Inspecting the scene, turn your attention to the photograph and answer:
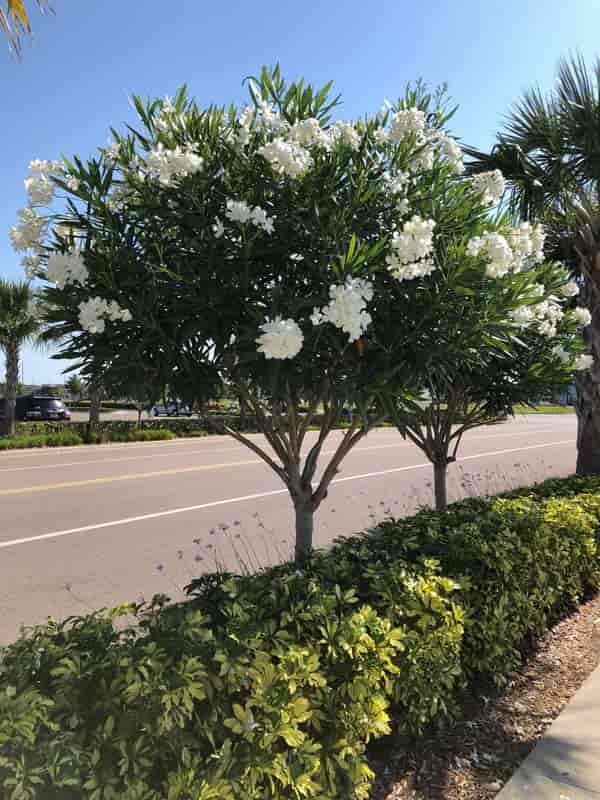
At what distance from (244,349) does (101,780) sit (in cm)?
183

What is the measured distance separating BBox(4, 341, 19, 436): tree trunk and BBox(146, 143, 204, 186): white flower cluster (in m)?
20.6

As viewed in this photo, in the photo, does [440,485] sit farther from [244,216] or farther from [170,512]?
[170,512]

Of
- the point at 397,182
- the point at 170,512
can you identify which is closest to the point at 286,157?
the point at 397,182

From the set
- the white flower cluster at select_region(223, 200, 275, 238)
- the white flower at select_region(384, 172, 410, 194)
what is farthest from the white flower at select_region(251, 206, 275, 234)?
the white flower at select_region(384, 172, 410, 194)

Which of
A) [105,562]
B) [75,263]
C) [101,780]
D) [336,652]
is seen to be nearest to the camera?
[101,780]

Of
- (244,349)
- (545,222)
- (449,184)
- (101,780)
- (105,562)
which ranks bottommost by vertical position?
(105,562)

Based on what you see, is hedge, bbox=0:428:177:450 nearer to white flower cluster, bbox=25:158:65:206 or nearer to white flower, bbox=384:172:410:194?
white flower cluster, bbox=25:158:65:206

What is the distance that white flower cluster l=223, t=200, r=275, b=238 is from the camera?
2.91 m

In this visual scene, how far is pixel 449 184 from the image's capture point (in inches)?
137

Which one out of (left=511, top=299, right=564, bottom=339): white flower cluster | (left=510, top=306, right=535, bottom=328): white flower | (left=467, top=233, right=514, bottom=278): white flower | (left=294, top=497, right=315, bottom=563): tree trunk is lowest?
(left=294, top=497, right=315, bottom=563): tree trunk

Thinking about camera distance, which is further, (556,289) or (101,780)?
(556,289)

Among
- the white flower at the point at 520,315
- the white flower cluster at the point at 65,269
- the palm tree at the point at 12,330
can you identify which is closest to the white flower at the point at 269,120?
the white flower cluster at the point at 65,269

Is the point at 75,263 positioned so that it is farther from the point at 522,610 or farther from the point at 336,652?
the point at 522,610

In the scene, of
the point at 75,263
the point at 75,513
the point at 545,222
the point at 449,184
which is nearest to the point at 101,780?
the point at 75,263
